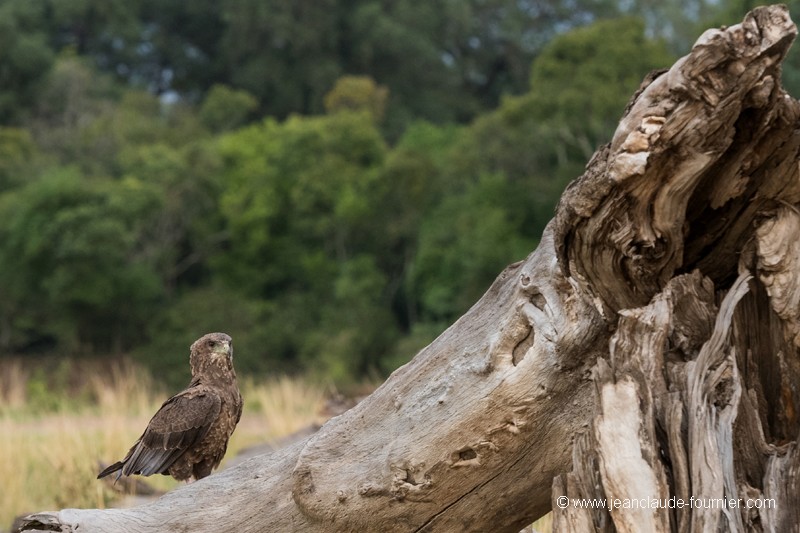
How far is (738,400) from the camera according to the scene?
3.49m

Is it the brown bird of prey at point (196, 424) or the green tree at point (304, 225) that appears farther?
the green tree at point (304, 225)

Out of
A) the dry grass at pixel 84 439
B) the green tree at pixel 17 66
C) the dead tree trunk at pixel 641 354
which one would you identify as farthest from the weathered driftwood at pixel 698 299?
the green tree at pixel 17 66

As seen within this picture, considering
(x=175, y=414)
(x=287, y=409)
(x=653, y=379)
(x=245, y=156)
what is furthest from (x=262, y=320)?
(x=653, y=379)

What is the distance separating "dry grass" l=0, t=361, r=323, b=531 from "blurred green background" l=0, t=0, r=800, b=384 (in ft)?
25.5

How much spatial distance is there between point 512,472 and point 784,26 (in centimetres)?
181

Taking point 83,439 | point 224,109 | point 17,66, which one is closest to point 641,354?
point 83,439

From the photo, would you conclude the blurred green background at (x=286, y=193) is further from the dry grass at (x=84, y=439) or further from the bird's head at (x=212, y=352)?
the bird's head at (x=212, y=352)

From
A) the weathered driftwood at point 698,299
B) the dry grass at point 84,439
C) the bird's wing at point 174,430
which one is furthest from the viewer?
the dry grass at point 84,439

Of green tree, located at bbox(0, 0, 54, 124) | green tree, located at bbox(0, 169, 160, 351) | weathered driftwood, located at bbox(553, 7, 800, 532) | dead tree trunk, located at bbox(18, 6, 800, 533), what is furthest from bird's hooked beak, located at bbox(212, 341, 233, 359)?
green tree, located at bbox(0, 0, 54, 124)

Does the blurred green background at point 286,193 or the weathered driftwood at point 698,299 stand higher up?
the blurred green background at point 286,193

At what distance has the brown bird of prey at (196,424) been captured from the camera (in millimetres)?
5074

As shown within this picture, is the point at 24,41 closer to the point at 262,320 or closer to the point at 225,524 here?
the point at 262,320

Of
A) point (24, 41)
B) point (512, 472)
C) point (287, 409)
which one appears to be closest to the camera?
point (512, 472)

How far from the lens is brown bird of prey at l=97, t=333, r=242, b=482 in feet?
16.6
